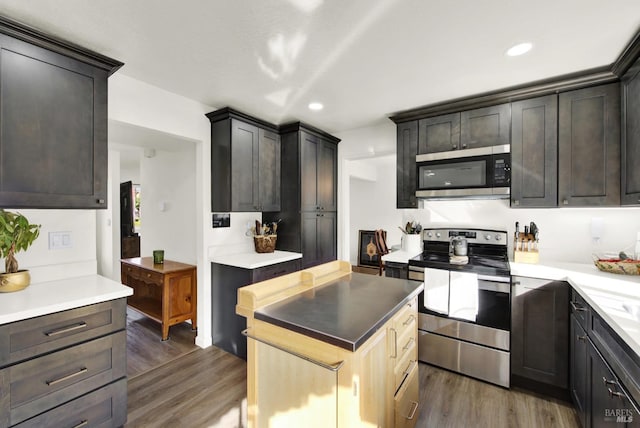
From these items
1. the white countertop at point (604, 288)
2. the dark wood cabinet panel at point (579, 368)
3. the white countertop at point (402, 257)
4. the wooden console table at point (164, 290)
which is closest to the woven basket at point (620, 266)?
the white countertop at point (604, 288)

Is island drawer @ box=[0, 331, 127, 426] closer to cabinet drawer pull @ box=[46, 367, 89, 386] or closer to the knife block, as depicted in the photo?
cabinet drawer pull @ box=[46, 367, 89, 386]

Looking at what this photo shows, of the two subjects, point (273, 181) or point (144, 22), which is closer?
point (144, 22)

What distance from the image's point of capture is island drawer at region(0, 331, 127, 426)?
1374mm

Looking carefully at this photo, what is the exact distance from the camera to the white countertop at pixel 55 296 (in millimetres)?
1411

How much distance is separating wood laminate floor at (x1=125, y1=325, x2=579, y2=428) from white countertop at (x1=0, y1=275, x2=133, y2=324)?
94 centimetres

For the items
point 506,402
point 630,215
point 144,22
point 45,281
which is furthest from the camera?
point 630,215

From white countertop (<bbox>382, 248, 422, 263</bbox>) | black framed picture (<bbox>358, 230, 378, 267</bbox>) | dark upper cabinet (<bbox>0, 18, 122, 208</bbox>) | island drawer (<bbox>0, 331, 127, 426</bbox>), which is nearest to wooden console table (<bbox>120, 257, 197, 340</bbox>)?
island drawer (<bbox>0, 331, 127, 426</bbox>)

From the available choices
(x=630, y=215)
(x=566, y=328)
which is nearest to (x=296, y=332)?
(x=566, y=328)

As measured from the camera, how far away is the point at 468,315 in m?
2.37

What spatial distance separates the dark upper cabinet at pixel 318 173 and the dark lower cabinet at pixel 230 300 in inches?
37.0

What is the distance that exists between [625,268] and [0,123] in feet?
13.3

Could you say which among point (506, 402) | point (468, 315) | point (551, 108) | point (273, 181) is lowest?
point (506, 402)

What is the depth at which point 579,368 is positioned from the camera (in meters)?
1.81

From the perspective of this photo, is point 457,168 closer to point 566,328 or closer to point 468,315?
point 468,315
